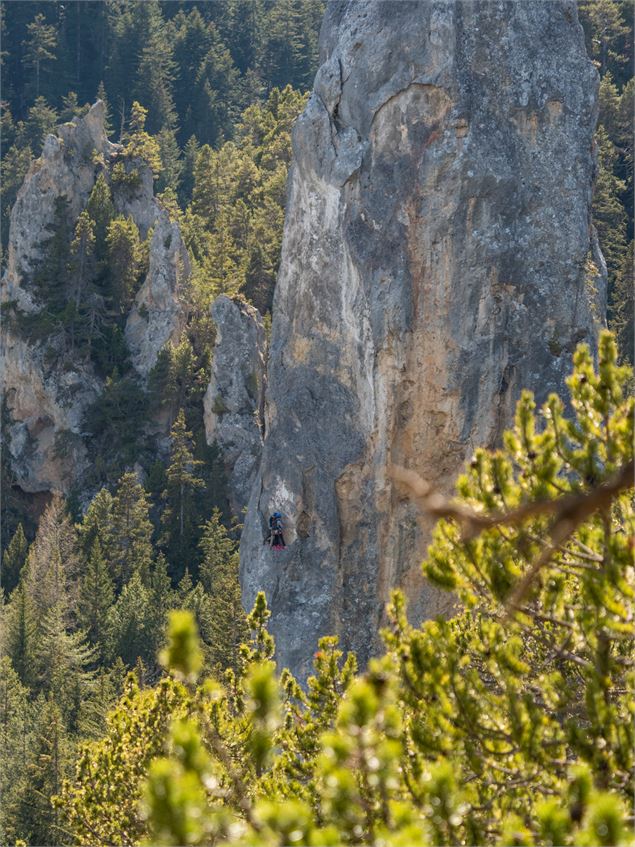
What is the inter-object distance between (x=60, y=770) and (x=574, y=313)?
1047 cm

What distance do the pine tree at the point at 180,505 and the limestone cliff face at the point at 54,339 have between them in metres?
4.01

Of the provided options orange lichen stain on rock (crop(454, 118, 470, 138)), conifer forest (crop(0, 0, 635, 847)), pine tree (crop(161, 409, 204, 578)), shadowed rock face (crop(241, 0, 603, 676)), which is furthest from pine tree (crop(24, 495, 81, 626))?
orange lichen stain on rock (crop(454, 118, 470, 138))

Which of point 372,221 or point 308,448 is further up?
point 372,221

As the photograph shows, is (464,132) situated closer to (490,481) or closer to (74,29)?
(490,481)

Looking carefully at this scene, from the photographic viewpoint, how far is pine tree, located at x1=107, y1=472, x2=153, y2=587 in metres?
33.2

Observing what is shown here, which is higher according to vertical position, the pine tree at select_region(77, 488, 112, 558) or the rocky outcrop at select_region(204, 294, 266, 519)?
the rocky outcrop at select_region(204, 294, 266, 519)

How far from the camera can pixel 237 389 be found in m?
36.1

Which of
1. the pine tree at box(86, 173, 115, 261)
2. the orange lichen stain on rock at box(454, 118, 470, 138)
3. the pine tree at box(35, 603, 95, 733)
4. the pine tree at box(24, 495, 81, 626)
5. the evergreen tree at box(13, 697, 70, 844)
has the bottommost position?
the evergreen tree at box(13, 697, 70, 844)

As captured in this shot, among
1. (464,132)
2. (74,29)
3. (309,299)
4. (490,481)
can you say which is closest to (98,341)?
(309,299)

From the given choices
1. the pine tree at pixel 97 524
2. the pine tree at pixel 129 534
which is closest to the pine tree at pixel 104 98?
the pine tree at pixel 129 534

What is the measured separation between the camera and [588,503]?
4.01 m

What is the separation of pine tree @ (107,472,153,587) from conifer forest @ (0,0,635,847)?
0.13 m

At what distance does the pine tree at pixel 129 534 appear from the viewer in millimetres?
33219

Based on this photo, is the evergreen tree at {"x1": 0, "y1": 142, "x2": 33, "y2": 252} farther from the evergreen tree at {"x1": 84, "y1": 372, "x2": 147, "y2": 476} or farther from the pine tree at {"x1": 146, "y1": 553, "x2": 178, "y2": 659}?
the pine tree at {"x1": 146, "y1": 553, "x2": 178, "y2": 659}
